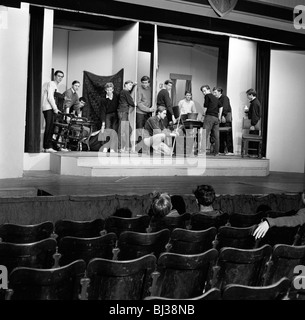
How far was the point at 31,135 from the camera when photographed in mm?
8531

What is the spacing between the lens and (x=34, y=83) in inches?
333

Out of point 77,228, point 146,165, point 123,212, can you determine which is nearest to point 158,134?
point 146,165

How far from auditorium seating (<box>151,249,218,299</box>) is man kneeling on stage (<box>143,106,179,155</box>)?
5997 millimetres

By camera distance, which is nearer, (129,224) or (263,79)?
(129,224)

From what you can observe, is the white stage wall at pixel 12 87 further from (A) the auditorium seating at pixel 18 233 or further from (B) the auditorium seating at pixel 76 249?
(B) the auditorium seating at pixel 76 249

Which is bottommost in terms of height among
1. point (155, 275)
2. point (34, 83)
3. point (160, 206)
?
point (155, 275)

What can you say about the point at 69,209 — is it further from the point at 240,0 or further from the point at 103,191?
the point at 240,0

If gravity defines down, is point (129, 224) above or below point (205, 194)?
below

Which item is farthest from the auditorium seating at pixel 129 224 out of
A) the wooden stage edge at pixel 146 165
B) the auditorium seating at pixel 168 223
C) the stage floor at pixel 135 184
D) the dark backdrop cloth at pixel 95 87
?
the dark backdrop cloth at pixel 95 87

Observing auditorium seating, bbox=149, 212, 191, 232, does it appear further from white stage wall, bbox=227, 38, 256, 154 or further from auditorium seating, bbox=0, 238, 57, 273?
white stage wall, bbox=227, 38, 256, 154

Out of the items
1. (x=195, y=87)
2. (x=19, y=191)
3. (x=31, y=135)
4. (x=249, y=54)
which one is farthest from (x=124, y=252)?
(x=195, y=87)

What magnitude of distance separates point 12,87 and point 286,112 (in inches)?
264

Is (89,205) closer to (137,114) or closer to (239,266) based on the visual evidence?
(239,266)

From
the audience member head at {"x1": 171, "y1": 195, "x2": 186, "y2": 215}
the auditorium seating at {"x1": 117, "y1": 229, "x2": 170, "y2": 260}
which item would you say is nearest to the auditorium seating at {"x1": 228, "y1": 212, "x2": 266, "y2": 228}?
the audience member head at {"x1": 171, "y1": 195, "x2": 186, "y2": 215}
